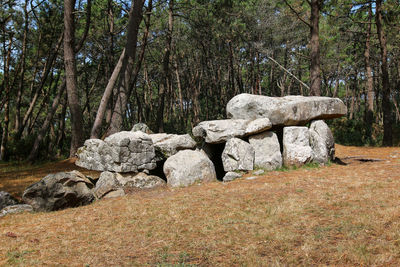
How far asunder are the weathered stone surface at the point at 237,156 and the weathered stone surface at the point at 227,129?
0.23 meters

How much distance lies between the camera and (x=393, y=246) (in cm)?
336

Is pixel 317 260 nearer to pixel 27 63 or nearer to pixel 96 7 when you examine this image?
pixel 96 7

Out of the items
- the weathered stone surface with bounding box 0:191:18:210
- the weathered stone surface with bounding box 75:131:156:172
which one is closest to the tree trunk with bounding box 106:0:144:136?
the weathered stone surface with bounding box 75:131:156:172

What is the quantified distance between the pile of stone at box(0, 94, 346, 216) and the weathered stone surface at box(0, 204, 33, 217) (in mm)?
334

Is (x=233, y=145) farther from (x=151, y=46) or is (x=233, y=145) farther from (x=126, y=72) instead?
(x=151, y=46)

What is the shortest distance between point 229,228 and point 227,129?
4.47 meters

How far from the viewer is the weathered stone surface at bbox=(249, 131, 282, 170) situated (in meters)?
8.48

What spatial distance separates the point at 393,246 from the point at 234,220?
81.4 inches

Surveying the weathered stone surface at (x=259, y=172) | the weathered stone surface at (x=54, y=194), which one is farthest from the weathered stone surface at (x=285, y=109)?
the weathered stone surface at (x=54, y=194)

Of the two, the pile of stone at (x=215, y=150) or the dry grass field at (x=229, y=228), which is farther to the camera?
the pile of stone at (x=215, y=150)

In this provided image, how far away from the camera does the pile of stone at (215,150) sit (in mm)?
7656

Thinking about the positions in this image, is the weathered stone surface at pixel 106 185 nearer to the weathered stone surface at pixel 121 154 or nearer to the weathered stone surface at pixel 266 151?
the weathered stone surface at pixel 121 154

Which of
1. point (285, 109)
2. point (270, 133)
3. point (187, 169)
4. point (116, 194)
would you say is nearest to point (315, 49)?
point (285, 109)

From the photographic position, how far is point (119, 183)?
764cm
